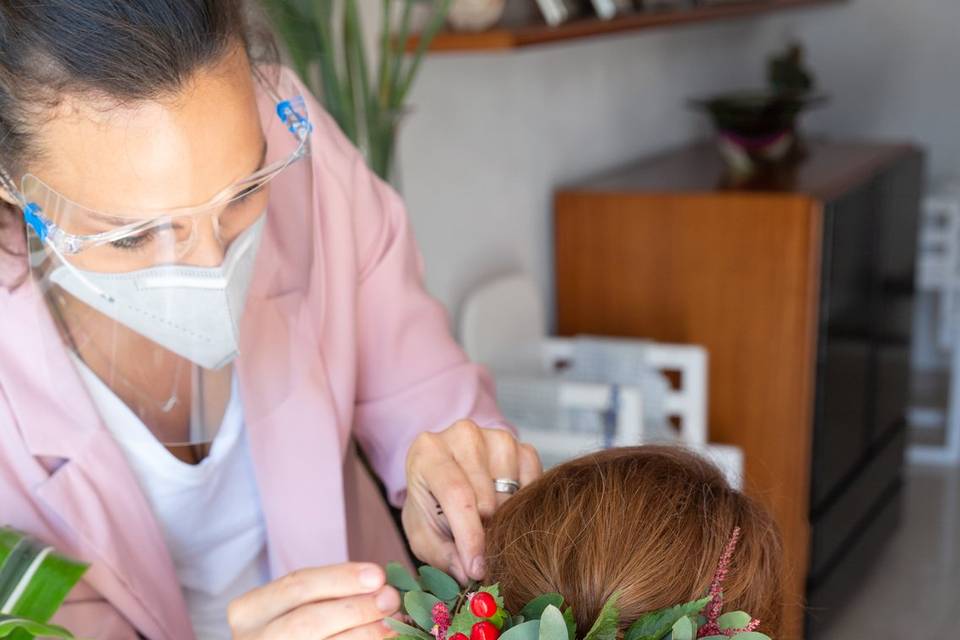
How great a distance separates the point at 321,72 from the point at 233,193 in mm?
941

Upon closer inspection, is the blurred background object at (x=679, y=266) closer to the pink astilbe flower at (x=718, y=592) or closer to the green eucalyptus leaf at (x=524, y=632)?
the pink astilbe flower at (x=718, y=592)

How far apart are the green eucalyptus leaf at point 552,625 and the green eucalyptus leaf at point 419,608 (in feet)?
0.40

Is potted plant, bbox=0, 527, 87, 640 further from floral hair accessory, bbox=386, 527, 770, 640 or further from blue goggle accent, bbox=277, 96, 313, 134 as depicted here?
blue goggle accent, bbox=277, 96, 313, 134

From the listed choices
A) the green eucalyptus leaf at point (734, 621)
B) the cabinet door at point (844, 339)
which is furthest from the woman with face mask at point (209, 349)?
the cabinet door at point (844, 339)

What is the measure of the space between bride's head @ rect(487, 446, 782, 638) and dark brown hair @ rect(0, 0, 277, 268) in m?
0.42

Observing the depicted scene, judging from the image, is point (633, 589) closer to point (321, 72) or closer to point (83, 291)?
point (83, 291)

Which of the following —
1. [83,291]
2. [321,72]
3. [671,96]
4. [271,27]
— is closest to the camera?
[83,291]

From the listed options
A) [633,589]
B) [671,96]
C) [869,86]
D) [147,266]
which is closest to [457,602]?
[633,589]

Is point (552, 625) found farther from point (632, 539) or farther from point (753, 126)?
point (753, 126)

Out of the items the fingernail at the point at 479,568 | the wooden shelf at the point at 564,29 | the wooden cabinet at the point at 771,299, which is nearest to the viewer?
the fingernail at the point at 479,568

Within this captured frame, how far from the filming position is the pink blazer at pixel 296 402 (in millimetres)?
931

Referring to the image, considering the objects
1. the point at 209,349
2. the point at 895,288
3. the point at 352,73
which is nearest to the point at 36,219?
the point at 209,349

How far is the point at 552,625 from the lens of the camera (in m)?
0.67

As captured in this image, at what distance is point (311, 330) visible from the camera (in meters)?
1.09
